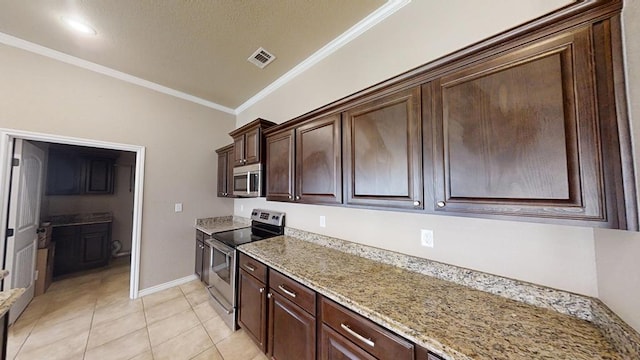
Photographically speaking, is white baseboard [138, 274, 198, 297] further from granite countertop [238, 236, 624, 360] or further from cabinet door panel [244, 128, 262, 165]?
granite countertop [238, 236, 624, 360]

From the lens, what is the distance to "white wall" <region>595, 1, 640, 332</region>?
25.5 inches

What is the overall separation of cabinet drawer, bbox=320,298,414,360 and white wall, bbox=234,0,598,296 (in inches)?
26.6

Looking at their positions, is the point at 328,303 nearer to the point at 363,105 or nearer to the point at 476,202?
the point at 476,202

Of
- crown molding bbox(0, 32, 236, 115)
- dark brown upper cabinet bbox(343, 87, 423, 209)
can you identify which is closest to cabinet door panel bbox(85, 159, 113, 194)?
crown molding bbox(0, 32, 236, 115)

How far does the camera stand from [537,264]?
1065 mm

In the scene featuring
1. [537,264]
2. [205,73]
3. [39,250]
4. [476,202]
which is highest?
[205,73]

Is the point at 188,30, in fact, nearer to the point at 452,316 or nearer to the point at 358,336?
the point at 358,336

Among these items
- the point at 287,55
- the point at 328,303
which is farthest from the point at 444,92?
the point at 287,55

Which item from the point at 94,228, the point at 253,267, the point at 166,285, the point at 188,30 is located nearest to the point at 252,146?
the point at 188,30

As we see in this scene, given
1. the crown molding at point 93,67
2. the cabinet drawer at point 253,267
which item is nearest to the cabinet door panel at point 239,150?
the cabinet drawer at point 253,267

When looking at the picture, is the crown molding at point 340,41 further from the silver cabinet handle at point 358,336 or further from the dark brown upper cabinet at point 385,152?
the silver cabinet handle at point 358,336

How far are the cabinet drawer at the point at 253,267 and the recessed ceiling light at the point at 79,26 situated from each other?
2653 mm

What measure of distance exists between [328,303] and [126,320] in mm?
2661

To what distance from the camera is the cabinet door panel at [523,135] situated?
0.75 metres
